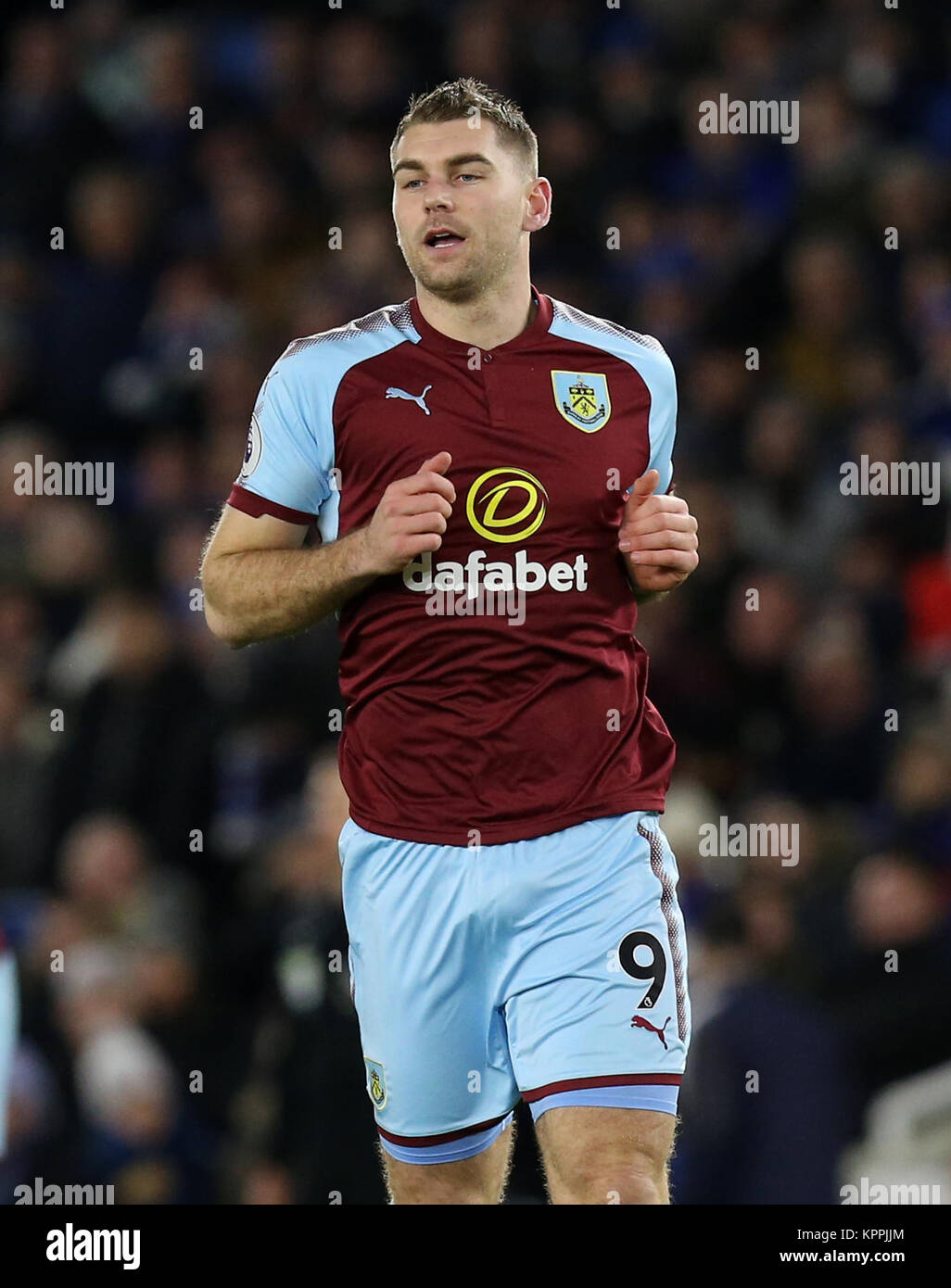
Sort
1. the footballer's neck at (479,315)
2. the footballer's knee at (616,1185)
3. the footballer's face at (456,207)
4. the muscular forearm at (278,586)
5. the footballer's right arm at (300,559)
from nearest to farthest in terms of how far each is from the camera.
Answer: the footballer's knee at (616,1185) < the footballer's right arm at (300,559) < the muscular forearm at (278,586) < the footballer's face at (456,207) < the footballer's neck at (479,315)

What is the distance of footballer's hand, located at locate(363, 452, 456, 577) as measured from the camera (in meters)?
3.39

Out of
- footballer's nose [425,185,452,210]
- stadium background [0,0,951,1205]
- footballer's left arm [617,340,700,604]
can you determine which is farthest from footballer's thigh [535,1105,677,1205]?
stadium background [0,0,951,1205]

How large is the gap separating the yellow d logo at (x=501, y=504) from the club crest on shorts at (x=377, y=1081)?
1011 mm

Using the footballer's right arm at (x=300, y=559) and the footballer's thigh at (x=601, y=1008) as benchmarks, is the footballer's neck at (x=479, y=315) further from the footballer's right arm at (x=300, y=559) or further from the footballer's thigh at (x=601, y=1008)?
the footballer's thigh at (x=601, y=1008)

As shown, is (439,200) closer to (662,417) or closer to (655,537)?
(662,417)

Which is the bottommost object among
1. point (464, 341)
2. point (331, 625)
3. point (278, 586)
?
point (331, 625)

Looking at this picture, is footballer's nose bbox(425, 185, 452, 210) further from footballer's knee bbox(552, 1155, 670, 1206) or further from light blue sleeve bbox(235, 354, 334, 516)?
footballer's knee bbox(552, 1155, 670, 1206)

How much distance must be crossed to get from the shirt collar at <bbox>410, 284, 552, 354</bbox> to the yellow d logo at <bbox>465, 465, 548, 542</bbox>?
295mm

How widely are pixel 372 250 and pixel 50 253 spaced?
5.03ft

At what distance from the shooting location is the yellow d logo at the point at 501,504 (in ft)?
11.8

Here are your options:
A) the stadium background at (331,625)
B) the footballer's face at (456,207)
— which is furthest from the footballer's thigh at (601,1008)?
the stadium background at (331,625)

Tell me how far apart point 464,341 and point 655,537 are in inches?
21.8

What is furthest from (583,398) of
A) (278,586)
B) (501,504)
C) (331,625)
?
(331,625)

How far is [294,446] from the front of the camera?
3699 millimetres
